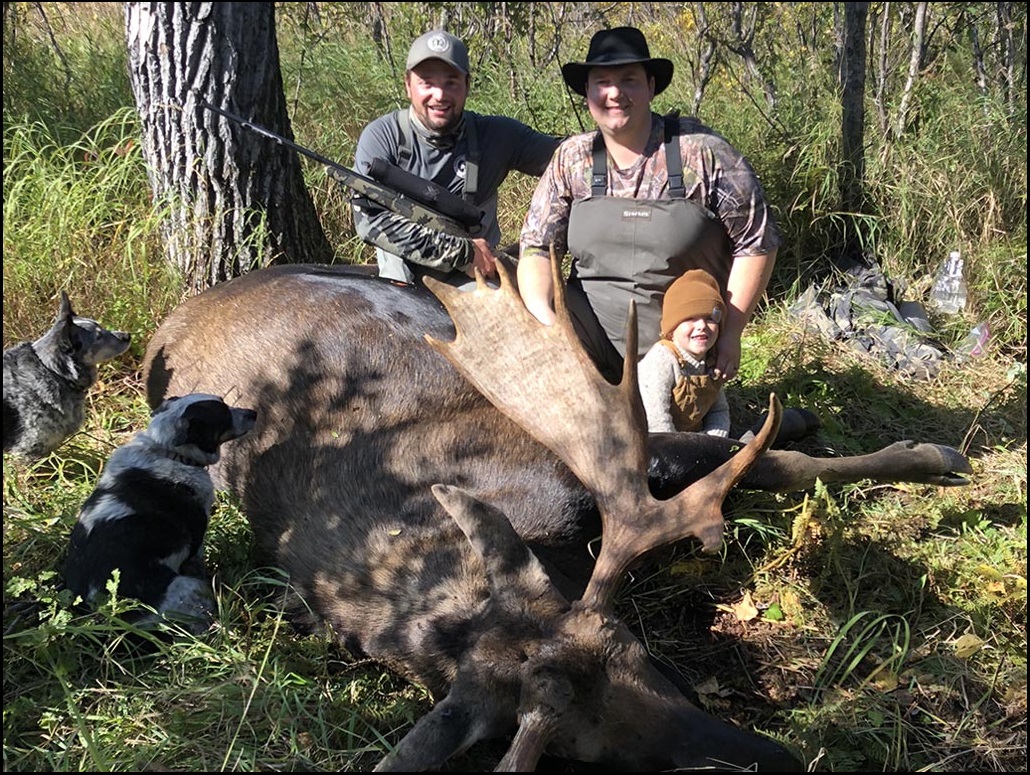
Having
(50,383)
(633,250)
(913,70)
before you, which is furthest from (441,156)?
(913,70)

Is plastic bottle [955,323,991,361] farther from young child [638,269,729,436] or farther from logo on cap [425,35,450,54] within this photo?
logo on cap [425,35,450,54]

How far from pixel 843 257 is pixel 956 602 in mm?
3112

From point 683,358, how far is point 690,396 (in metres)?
0.16

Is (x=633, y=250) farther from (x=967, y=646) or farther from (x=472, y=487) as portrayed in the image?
(x=967, y=646)

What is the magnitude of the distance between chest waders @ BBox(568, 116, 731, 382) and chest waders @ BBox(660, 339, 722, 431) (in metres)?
0.34

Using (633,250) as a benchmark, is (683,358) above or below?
below

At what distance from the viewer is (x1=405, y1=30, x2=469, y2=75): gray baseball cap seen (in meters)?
4.52

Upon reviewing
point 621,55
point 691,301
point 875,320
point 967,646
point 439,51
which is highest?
point 439,51

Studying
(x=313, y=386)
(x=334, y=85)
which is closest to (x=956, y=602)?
(x=313, y=386)

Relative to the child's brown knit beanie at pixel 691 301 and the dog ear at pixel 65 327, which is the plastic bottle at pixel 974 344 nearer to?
the child's brown knit beanie at pixel 691 301

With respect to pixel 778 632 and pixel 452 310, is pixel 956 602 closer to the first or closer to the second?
pixel 778 632

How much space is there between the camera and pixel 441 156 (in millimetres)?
4848

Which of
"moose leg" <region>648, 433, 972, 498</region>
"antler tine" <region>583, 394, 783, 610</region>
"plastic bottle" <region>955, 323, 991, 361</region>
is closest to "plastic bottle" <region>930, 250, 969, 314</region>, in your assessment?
"plastic bottle" <region>955, 323, 991, 361</region>

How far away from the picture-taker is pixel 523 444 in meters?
3.27
